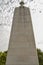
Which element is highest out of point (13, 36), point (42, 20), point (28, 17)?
point (42, 20)

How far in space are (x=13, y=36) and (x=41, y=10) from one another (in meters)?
0.72

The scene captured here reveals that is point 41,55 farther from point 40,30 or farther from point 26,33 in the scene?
point 40,30

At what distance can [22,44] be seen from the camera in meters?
0.83

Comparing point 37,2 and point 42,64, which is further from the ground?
point 37,2

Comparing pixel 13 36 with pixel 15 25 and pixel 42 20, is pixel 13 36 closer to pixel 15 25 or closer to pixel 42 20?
pixel 15 25

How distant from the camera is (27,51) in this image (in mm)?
816

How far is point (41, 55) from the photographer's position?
1070mm

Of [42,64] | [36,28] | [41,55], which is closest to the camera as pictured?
[42,64]

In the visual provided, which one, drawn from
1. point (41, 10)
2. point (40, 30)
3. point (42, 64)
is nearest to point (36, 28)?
point (40, 30)

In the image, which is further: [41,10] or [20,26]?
[41,10]

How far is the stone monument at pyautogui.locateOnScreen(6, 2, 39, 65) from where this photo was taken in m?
0.81

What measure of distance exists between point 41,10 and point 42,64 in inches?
26.2

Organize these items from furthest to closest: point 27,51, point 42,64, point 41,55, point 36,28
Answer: point 36,28
point 41,55
point 42,64
point 27,51

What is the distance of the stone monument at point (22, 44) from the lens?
808mm
